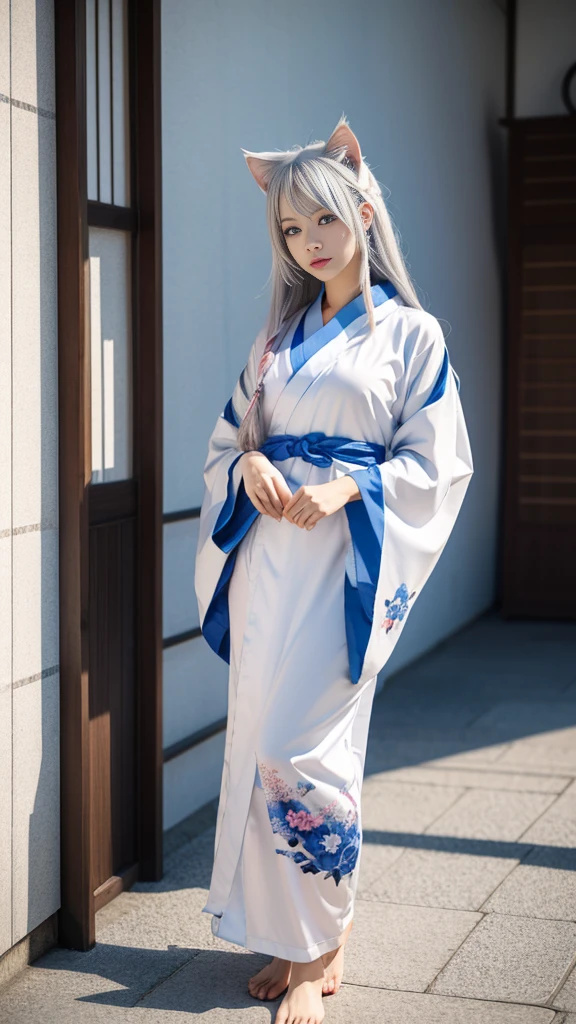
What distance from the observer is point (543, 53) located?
233 inches

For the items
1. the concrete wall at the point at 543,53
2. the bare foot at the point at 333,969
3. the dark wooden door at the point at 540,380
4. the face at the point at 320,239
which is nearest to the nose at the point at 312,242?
the face at the point at 320,239

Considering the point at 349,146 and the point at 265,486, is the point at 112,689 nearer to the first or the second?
the point at 265,486

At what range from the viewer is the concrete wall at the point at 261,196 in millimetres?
3102

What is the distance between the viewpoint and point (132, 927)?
8.52 feet

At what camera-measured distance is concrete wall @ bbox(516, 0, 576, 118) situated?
586 cm

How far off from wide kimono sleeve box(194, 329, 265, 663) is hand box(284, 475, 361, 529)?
0.17 m

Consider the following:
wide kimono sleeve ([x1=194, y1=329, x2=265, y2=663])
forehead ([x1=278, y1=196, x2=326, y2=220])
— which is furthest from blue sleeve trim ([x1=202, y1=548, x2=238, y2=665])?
forehead ([x1=278, y1=196, x2=326, y2=220])

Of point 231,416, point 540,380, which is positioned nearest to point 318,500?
point 231,416

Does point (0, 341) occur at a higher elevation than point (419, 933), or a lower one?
higher

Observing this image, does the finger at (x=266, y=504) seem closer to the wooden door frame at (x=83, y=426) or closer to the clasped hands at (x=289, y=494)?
the clasped hands at (x=289, y=494)

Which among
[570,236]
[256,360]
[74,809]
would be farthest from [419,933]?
[570,236]

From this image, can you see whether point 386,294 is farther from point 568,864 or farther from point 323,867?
point 568,864

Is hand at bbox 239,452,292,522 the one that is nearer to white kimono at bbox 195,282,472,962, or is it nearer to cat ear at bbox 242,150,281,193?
white kimono at bbox 195,282,472,962

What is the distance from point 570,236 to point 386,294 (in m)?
3.67
